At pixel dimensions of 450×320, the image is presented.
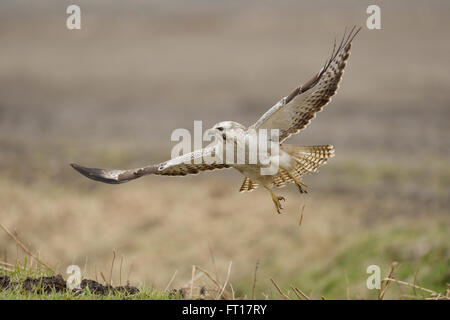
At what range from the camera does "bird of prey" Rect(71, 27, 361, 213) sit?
6363 mm

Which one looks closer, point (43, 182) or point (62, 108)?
point (43, 182)

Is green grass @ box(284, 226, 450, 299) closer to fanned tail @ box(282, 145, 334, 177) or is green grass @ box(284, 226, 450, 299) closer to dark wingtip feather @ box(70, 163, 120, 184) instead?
fanned tail @ box(282, 145, 334, 177)

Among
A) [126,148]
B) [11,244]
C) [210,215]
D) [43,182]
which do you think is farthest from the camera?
[126,148]

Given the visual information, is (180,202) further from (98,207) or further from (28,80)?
(28,80)

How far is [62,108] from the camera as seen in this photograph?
107 feet

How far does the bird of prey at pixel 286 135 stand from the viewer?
6.36 meters

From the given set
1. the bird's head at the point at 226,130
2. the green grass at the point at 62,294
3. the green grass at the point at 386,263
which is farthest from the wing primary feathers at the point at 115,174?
the green grass at the point at 386,263

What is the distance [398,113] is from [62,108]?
1582 cm

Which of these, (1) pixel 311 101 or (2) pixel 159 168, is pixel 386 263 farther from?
(2) pixel 159 168

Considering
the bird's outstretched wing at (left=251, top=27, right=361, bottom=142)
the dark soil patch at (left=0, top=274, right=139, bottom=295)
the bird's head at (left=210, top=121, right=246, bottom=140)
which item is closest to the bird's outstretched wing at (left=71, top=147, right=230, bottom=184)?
the bird's head at (left=210, top=121, right=246, bottom=140)

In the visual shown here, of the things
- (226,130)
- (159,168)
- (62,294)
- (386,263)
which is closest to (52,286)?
(62,294)

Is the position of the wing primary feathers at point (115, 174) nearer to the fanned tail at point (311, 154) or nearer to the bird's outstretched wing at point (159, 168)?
the bird's outstretched wing at point (159, 168)
